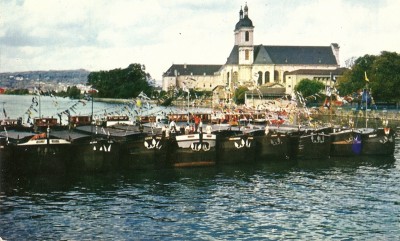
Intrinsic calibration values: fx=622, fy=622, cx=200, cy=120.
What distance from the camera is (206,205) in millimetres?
37750

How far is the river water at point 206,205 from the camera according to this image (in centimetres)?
3155

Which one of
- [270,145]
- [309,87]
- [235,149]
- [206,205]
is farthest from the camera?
[309,87]

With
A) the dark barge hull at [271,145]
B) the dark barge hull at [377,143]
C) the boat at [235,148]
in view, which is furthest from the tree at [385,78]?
the boat at [235,148]

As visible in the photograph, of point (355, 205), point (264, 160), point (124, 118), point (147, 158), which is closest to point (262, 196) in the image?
point (355, 205)

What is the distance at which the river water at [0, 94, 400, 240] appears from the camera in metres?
31.5

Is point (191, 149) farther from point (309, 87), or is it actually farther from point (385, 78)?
point (309, 87)

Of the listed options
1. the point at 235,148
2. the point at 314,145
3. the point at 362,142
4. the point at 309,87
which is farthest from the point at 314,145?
the point at 309,87

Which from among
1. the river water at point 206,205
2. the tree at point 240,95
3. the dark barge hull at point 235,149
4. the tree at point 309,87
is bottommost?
the river water at point 206,205

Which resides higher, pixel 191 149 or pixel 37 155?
pixel 191 149

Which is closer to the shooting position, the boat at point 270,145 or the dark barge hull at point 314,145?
the boat at point 270,145

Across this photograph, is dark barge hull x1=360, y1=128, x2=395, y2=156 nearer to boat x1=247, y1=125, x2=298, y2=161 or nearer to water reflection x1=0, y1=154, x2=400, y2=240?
boat x1=247, y1=125, x2=298, y2=161

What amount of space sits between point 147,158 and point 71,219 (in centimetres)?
1652

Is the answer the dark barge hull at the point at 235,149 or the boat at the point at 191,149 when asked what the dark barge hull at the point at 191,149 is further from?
the dark barge hull at the point at 235,149

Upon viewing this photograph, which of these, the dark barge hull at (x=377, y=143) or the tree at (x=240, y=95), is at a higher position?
the tree at (x=240, y=95)
